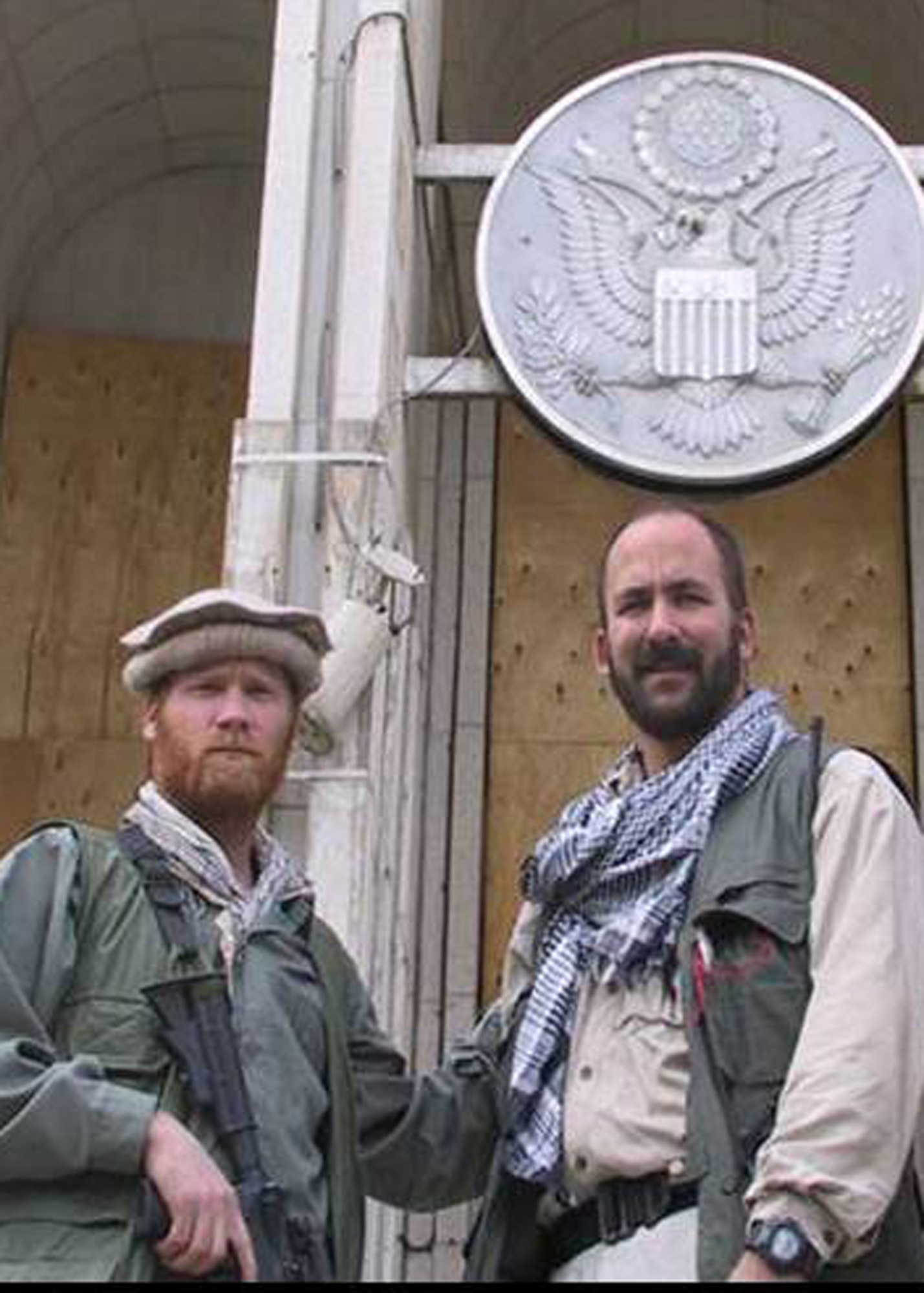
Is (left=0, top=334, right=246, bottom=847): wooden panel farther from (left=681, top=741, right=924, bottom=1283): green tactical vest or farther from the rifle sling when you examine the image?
(left=681, top=741, right=924, bottom=1283): green tactical vest

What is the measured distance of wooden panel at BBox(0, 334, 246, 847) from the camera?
1145 centimetres

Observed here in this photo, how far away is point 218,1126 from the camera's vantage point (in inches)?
134

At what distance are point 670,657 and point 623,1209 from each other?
950 millimetres

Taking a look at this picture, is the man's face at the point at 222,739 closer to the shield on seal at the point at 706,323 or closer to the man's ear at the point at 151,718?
Result: the man's ear at the point at 151,718

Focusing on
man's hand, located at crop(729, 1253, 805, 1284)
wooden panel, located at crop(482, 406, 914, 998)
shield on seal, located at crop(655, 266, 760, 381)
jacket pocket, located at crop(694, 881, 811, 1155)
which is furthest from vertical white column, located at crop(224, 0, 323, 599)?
man's hand, located at crop(729, 1253, 805, 1284)

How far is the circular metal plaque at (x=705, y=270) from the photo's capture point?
809 centimetres

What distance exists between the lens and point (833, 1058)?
10.5 ft

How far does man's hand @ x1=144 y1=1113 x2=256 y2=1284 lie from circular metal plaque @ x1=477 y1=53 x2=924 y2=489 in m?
5.11

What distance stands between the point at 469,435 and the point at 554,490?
0.57m

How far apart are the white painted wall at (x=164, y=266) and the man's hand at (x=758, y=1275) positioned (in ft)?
31.8

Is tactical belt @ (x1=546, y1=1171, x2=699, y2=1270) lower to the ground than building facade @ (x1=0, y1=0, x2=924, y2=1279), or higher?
lower

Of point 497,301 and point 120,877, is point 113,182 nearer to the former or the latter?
point 497,301

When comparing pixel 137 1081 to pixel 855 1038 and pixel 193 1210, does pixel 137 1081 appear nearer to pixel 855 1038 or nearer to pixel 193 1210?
pixel 193 1210

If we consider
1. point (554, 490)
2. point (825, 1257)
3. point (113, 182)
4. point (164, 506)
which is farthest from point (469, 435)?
point (825, 1257)
